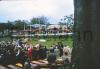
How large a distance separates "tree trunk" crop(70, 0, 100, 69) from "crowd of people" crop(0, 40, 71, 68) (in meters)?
11.5

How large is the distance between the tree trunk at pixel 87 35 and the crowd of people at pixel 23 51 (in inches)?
452

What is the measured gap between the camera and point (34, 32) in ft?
51.2

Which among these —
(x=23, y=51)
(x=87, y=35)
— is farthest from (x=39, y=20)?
(x=87, y=35)

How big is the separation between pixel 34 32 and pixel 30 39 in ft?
1.82

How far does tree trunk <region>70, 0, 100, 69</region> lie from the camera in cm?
198

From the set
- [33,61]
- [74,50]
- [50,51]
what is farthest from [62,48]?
[74,50]

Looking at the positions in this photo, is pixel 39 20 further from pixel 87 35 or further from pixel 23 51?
pixel 87 35

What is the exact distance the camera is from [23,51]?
1459 cm

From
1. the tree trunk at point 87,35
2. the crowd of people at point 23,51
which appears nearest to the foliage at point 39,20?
the crowd of people at point 23,51

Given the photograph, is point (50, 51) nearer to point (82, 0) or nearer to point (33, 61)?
point (33, 61)

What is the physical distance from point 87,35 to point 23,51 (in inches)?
497

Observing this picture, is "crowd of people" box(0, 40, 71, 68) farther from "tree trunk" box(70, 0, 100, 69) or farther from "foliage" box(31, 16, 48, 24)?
"tree trunk" box(70, 0, 100, 69)

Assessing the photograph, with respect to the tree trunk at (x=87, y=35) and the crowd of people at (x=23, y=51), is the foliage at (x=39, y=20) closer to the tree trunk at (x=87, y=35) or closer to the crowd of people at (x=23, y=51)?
the crowd of people at (x=23, y=51)

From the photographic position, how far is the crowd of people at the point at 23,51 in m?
14.1
